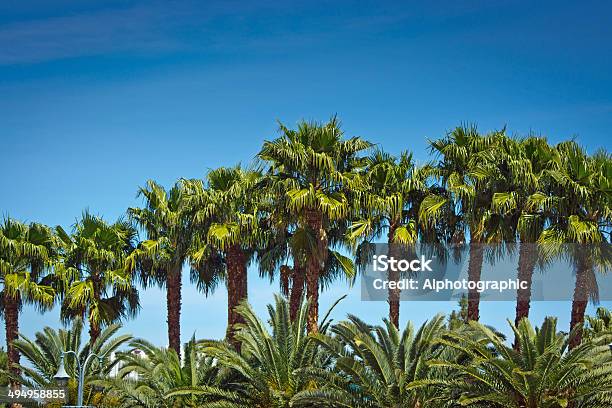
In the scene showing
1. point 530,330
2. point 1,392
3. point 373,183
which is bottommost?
point 1,392

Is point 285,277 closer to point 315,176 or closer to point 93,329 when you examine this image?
point 315,176

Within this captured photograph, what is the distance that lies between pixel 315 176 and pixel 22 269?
13.6 meters

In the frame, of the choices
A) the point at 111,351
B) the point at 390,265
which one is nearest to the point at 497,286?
the point at 390,265

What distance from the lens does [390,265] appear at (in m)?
37.2

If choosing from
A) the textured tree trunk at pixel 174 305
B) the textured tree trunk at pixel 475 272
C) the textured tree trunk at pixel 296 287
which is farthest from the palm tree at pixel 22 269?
the textured tree trunk at pixel 475 272

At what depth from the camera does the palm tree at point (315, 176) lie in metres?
36.0

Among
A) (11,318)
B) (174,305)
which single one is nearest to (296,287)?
(174,305)

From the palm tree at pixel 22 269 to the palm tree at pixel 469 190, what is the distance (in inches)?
623

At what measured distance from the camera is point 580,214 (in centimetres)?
3356

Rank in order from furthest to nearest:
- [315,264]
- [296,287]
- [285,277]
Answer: [285,277] → [296,287] → [315,264]

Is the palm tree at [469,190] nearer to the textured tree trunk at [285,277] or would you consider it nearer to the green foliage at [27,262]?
the textured tree trunk at [285,277]

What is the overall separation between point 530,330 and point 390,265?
839 centimetres

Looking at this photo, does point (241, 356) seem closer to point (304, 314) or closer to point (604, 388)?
point (304, 314)

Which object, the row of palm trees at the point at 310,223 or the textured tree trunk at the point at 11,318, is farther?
the textured tree trunk at the point at 11,318
